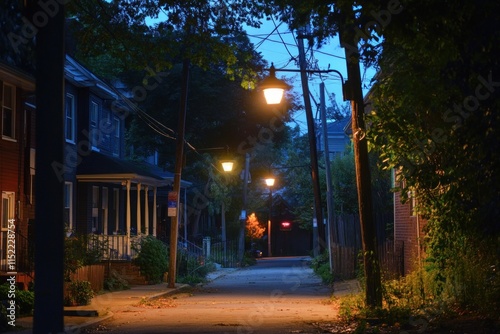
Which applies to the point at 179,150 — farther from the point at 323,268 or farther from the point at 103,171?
the point at 323,268

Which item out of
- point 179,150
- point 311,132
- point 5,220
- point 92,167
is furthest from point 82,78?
point 311,132

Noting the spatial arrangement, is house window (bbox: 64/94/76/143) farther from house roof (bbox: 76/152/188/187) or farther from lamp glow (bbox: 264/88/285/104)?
lamp glow (bbox: 264/88/285/104)

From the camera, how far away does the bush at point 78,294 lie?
1845cm

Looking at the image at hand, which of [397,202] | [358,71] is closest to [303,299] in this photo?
[397,202]

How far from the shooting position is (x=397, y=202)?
23.8 metres

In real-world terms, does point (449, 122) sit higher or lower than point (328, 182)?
lower

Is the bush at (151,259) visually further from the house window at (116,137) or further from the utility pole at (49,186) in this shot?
the utility pole at (49,186)

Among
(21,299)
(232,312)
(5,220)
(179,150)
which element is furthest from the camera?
(179,150)

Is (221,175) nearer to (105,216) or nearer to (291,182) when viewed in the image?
(105,216)

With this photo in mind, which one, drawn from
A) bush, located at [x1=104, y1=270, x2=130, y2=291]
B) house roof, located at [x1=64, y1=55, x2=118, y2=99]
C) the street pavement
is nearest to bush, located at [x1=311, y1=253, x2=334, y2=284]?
the street pavement

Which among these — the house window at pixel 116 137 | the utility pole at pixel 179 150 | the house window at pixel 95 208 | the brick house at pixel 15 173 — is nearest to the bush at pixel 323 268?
the utility pole at pixel 179 150

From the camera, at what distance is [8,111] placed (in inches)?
824

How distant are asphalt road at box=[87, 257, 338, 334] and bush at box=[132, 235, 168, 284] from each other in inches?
65.6

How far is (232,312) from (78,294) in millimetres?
3811
